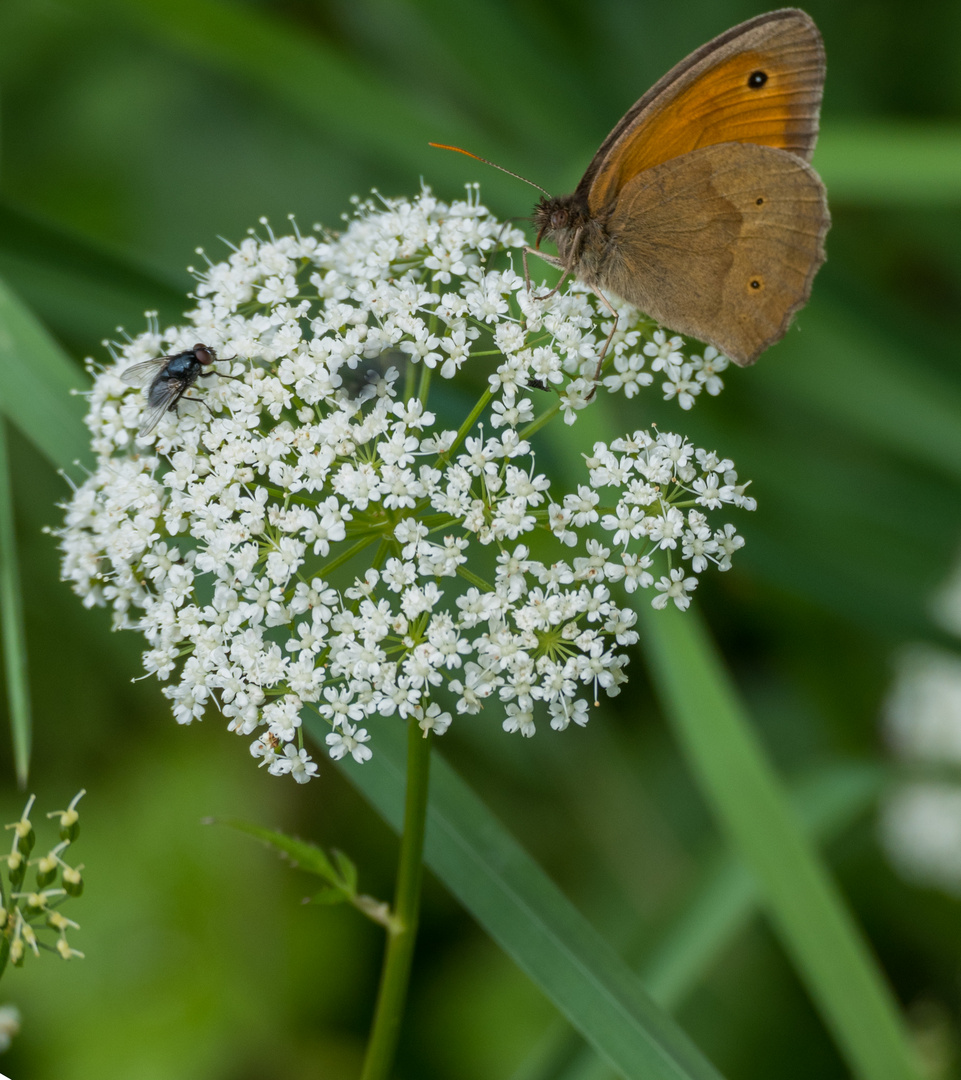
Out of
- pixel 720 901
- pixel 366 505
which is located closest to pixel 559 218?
pixel 366 505

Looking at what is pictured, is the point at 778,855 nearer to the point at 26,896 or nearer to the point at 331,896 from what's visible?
the point at 331,896

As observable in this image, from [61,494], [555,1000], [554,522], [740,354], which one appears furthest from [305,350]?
[61,494]

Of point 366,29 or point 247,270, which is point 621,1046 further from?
point 366,29

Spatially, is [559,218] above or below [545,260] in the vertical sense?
above

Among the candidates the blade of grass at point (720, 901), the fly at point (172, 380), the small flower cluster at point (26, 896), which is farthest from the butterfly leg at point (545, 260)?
the blade of grass at point (720, 901)

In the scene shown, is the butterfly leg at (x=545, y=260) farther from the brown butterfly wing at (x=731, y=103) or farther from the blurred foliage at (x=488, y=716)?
the blurred foliage at (x=488, y=716)

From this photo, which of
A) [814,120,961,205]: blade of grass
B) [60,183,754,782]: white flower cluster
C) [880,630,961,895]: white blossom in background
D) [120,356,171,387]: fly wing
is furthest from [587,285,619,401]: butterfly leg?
[880,630,961,895]: white blossom in background

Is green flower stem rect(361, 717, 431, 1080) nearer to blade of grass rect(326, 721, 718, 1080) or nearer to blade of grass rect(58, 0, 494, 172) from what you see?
blade of grass rect(326, 721, 718, 1080)
